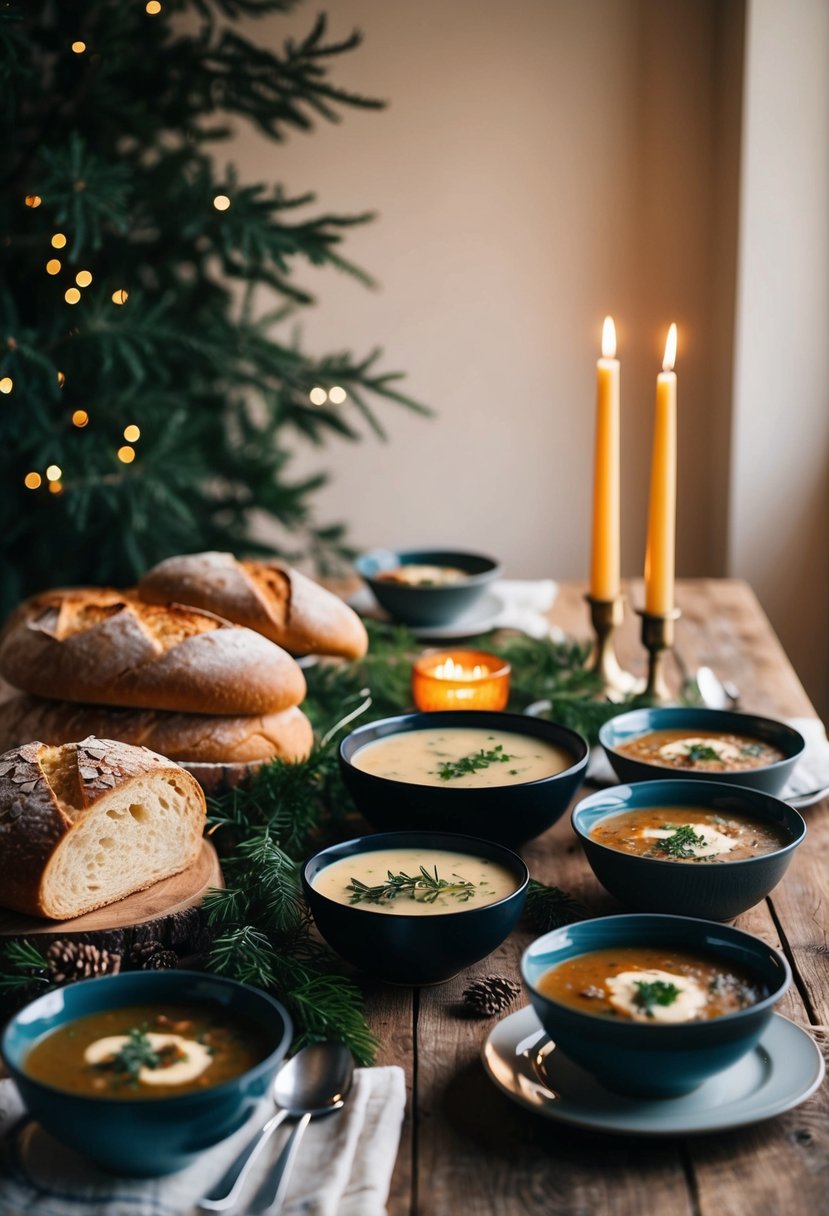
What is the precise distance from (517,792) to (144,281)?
6.92 ft

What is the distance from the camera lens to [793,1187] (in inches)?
38.4

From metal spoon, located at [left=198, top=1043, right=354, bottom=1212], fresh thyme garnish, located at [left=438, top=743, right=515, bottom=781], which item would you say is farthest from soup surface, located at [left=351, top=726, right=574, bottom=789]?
metal spoon, located at [left=198, top=1043, right=354, bottom=1212]

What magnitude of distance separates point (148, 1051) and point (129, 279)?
92.7 inches

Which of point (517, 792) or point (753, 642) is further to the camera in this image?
point (753, 642)

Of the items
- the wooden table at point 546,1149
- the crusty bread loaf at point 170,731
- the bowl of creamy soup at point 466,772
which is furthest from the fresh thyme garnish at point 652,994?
the crusty bread loaf at point 170,731

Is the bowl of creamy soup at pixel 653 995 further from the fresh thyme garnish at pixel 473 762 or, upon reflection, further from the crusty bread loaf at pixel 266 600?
the crusty bread loaf at pixel 266 600

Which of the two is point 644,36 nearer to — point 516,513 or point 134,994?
point 516,513

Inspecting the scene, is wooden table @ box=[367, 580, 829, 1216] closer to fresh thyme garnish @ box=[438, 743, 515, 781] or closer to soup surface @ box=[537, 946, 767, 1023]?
soup surface @ box=[537, 946, 767, 1023]

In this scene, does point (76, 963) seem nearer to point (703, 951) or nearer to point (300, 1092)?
point (300, 1092)

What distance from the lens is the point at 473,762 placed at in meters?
1.60

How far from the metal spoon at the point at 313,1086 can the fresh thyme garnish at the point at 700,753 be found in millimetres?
705

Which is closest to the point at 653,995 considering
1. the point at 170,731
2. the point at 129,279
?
the point at 170,731

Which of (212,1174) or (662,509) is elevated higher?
(662,509)

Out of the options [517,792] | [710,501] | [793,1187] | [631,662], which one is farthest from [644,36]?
[793,1187]
